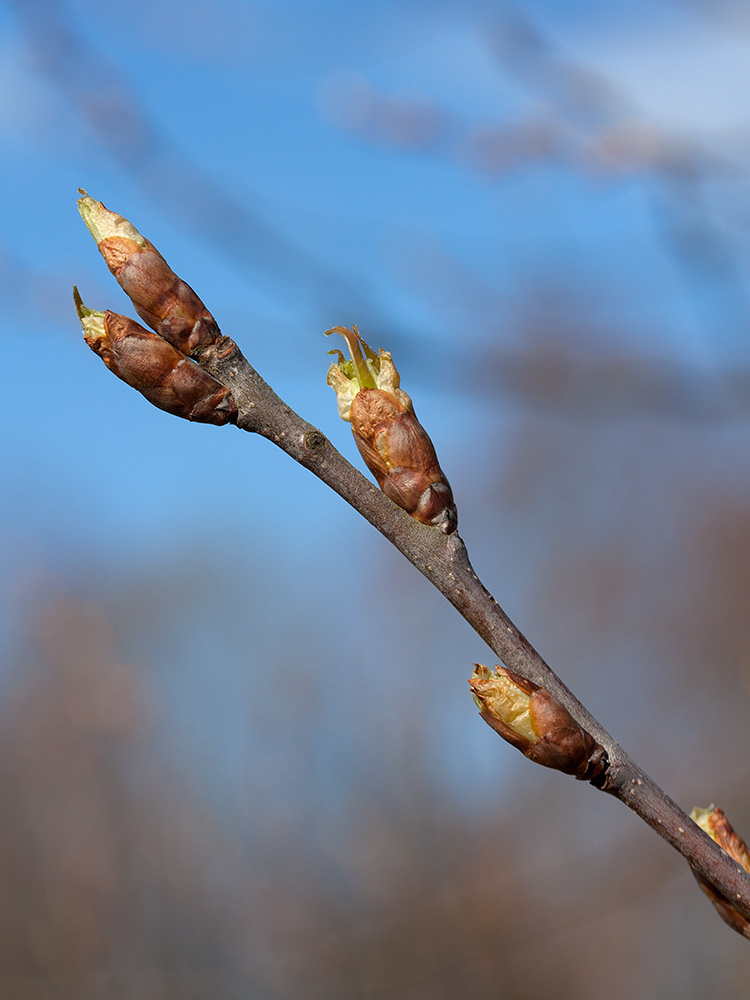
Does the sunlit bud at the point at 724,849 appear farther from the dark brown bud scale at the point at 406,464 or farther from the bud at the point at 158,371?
the bud at the point at 158,371

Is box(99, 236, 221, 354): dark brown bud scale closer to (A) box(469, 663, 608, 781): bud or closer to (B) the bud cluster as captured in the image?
(B) the bud cluster

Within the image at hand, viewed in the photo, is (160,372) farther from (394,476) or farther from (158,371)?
(394,476)

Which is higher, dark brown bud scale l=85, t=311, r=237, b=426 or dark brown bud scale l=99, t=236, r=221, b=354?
dark brown bud scale l=99, t=236, r=221, b=354

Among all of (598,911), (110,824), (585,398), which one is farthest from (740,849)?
(110,824)

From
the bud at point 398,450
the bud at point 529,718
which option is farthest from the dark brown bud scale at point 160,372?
the bud at point 529,718

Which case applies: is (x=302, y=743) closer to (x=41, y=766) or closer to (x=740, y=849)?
(x=41, y=766)

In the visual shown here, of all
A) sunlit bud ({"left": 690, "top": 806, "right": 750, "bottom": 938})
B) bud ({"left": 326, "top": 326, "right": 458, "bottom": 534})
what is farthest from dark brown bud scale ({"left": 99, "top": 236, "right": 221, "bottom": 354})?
sunlit bud ({"left": 690, "top": 806, "right": 750, "bottom": 938})
